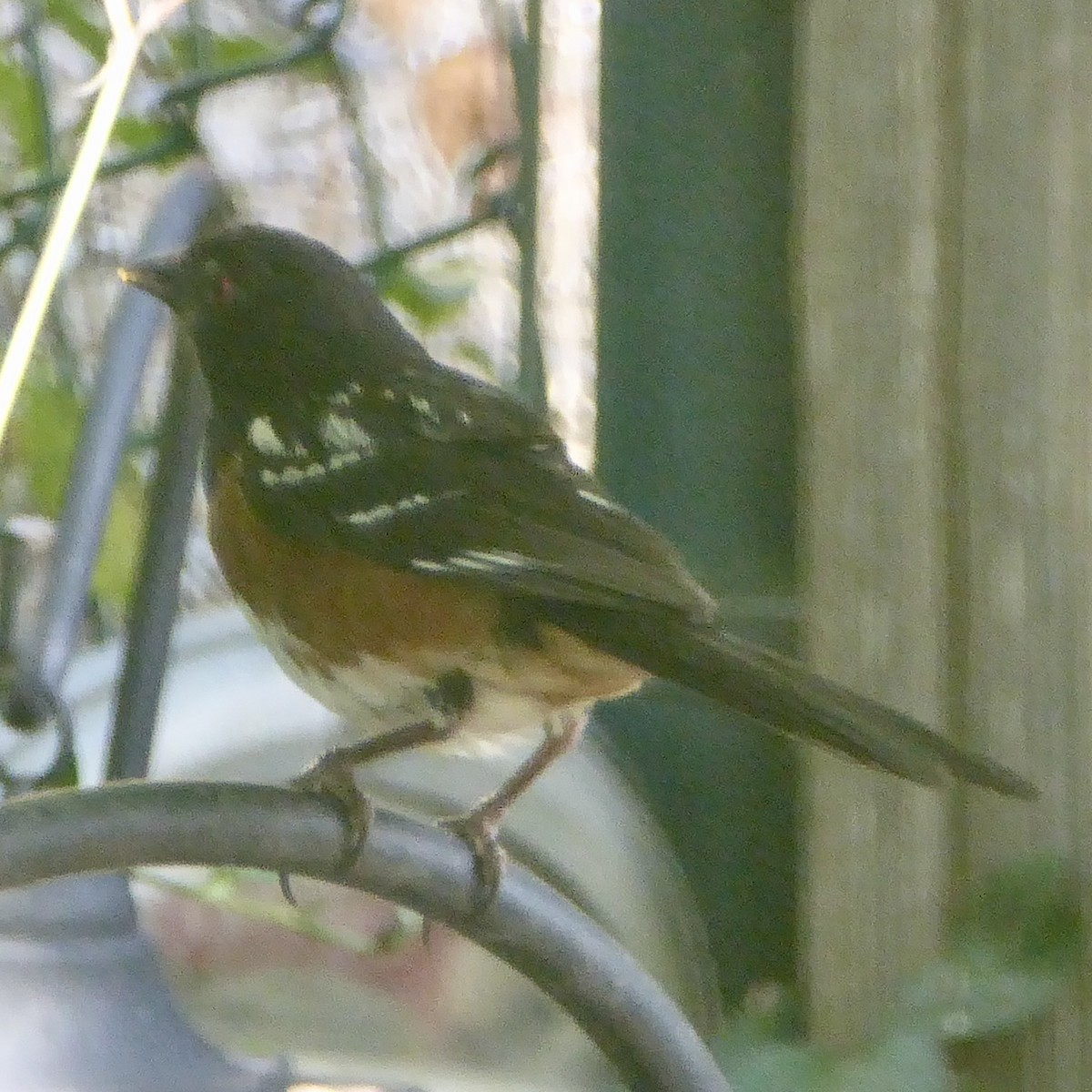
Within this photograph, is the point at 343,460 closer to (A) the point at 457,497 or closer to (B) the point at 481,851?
(A) the point at 457,497

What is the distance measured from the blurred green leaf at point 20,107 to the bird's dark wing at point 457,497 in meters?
0.45

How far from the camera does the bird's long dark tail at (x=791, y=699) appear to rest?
74 centimetres

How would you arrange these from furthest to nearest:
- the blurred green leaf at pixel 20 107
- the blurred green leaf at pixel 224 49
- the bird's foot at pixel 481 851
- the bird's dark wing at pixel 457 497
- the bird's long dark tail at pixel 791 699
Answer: the blurred green leaf at pixel 224 49 < the blurred green leaf at pixel 20 107 < the bird's dark wing at pixel 457 497 < the bird's foot at pixel 481 851 < the bird's long dark tail at pixel 791 699

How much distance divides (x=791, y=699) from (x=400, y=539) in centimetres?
34

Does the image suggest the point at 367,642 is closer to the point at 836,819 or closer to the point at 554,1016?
the point at 836,819

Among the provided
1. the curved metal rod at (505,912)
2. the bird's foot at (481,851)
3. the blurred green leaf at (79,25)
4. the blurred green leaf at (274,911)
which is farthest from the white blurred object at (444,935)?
the blurred green leaf at (79,25)

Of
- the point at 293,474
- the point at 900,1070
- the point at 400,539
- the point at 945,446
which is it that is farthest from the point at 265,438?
the point at 900,1070

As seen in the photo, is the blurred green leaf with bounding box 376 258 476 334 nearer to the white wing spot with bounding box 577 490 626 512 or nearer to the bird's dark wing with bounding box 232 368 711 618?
the bird's dark wing with bounding box 232 368 711 618

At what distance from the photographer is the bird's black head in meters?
1.17

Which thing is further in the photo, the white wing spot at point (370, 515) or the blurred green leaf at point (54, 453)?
the blurred green leaf at point (54, 453)

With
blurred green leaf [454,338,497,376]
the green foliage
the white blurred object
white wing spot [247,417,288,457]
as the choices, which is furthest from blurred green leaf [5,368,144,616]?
the green foliage

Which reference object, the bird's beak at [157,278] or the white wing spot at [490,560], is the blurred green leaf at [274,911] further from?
the bird's beak at [157,278]

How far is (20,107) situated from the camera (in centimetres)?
142

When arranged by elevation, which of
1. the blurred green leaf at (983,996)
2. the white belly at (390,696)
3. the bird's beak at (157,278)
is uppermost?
the bird's beak at (157,278)
